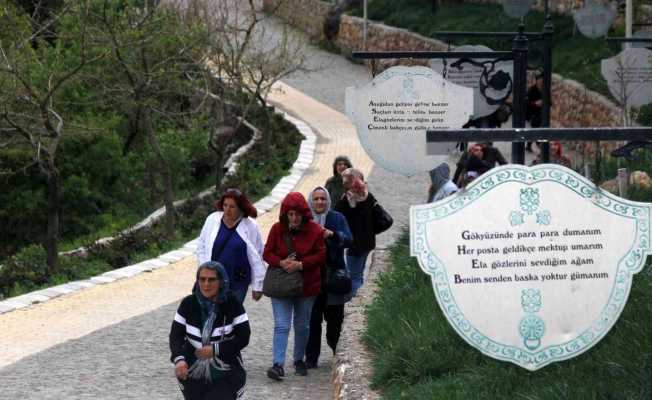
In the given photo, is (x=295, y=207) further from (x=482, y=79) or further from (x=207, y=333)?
(x=482, y=79)

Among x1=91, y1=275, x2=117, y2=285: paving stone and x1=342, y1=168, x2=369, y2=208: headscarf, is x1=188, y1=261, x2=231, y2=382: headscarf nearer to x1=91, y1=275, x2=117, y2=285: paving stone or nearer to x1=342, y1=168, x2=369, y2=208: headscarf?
x1=342, y1=168, x2=369, y2=208: headscarf

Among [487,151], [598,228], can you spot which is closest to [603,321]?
[598,228]

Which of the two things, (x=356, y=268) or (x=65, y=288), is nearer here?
(x=356, y=268)

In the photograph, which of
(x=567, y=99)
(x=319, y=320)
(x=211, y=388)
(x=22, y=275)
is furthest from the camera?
(x=567, y=99)

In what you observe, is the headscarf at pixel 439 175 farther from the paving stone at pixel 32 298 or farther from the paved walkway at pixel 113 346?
the paving stone at pixel 32 298

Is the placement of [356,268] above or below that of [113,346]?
above

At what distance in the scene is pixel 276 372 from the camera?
425 inches

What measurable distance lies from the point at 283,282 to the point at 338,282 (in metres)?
0.64

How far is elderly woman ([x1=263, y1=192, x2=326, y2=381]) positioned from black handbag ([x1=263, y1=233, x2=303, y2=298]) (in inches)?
1.2

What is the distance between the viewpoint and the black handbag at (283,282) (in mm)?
10641

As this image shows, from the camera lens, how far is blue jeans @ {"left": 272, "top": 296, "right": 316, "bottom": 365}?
10742 mm

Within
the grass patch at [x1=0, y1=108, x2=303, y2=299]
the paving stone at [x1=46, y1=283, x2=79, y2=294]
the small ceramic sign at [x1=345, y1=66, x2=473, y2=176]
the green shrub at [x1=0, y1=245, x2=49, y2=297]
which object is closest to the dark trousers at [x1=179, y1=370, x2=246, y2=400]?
the small ceramic sign at [x1=345, y1=66, x2=473, y2=176]

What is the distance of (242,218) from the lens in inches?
419

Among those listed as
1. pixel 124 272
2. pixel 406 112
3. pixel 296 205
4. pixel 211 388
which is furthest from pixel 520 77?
pixel 124 272
